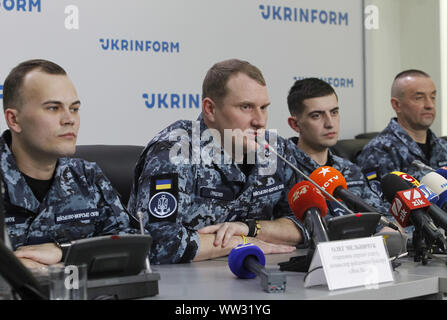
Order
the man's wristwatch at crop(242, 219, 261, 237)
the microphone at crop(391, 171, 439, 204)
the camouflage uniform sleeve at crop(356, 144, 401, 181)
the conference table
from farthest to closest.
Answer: the camouflage uniform sleeve at crop(356, 144, 401, 181) → the man's wristwatch at crop(242, 219, 261, 237) → the microphone at crop(391, 171, 439, 204) → the conference table

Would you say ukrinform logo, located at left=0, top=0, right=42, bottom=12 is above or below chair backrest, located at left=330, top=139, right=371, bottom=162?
above

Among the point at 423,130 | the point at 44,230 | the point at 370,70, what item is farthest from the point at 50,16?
the point at 370,70

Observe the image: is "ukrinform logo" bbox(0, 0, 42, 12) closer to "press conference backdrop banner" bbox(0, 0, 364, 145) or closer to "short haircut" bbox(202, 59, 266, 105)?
"press conference backdrop banner" bbox(0, 0, 364, 145)

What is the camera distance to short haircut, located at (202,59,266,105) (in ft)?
7.81

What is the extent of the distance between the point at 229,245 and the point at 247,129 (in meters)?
0.48

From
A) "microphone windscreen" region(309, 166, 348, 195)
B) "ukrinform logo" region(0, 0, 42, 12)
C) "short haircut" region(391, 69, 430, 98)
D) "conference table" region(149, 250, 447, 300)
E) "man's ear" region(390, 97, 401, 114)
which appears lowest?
"conference table" region(149, 250, 447, 300)

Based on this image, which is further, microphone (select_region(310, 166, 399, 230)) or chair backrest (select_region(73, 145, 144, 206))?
chair backrest (select_region(73, 145, 144, 206))

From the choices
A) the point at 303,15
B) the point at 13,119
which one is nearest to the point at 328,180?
the point at 13,119

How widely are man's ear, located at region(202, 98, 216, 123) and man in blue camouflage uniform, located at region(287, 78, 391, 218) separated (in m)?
0.45

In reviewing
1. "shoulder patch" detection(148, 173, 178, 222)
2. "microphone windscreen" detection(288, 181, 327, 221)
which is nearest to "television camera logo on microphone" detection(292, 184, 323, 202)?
"microphone windscreen" detection(288, 181, 327, 221)

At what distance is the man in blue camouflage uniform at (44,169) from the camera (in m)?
1.97

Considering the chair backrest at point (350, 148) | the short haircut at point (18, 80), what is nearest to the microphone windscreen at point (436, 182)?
the short haircut at point (18, 80)
